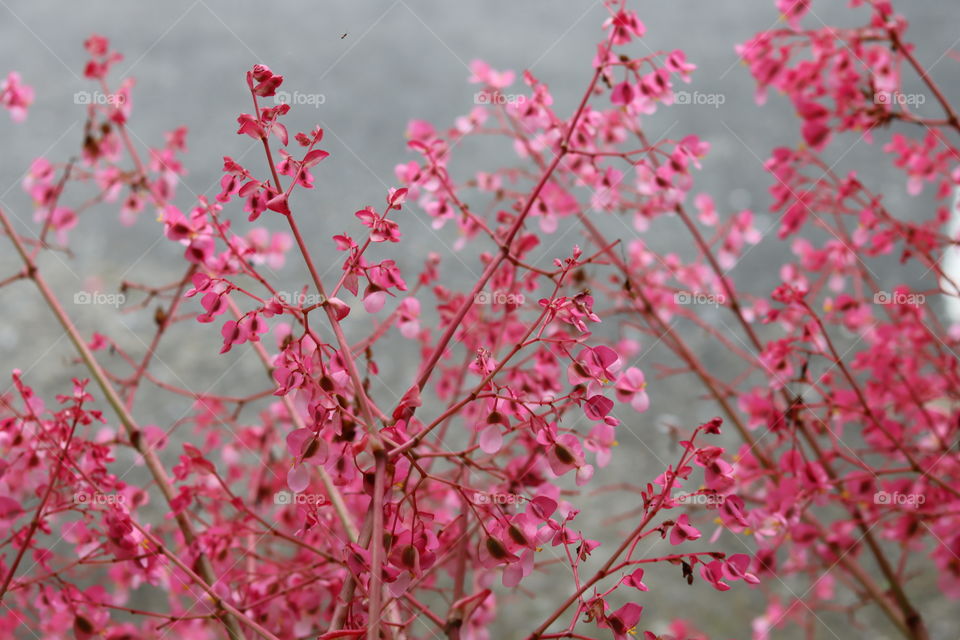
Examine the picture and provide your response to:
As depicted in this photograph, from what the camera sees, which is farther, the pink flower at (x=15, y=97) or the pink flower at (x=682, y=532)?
the pink flower at (x=15, y=97)

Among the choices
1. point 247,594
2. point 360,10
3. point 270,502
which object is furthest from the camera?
point 360,10

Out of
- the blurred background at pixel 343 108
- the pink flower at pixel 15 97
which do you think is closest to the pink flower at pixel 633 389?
the pink flower at pixel 15 97

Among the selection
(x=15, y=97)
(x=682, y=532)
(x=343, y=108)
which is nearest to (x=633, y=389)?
(x=682, y=532)

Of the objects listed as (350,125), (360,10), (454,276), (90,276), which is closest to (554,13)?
(360,10)

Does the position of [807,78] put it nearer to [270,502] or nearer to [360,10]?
[270,502]

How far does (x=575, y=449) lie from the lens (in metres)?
0.56

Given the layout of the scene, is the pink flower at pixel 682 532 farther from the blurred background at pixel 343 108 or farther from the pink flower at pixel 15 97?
the blurred background at pixel 343 108

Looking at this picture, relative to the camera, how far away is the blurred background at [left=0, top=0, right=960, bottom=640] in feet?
6.11

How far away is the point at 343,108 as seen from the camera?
203cm

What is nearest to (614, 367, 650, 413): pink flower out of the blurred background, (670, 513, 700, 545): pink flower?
(670, 513, 700, 545): pink flower

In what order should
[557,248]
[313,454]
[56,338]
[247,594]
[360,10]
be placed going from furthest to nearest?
[360,10]
[56,338]
[557,248]
[247,594]
[313,454]

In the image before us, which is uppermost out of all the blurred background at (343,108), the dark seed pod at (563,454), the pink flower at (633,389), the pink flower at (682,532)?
the blurred background at (343,108)

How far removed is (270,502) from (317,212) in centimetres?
87

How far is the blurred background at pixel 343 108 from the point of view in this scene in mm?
1862
